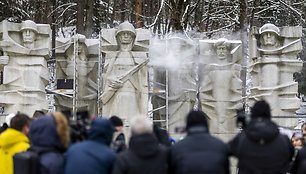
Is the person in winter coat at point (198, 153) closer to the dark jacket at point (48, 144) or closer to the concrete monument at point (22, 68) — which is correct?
the dark jacket at point (48, 144)

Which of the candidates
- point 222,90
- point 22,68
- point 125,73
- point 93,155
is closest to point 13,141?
point 93,155

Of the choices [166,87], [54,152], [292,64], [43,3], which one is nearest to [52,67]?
[43,3]

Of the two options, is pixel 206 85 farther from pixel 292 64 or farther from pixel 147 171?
pixel 147 171

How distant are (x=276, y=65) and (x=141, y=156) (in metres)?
9.86

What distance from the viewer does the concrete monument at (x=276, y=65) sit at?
565 inches

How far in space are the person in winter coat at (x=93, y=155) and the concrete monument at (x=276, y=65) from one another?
9461mm

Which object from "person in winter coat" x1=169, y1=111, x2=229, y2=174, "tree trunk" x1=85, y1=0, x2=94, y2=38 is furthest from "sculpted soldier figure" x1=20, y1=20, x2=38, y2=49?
"person in winter coat" x1=169, y1=111, x2=229, y2=174

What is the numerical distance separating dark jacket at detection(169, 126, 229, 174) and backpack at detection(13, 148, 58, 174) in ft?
4.74

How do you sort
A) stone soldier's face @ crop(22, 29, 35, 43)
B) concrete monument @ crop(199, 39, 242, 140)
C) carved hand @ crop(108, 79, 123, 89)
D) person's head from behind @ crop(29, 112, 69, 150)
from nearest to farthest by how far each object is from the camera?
person's head from behind @ crop(29, 112, 69, 150) → carved hand @ crop(108, 79, 123, 89) → stone soldier's face @ crop(22, 29, 35, 43) → concrete monument @ crop(199, 39, 242, 140)

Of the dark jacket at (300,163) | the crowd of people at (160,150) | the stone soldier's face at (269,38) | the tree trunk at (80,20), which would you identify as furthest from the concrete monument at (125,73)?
the tree trunk at (80,20)

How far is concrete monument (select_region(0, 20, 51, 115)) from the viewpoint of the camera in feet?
45.9

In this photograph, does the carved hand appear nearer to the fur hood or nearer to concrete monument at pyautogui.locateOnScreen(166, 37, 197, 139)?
concrete monument at pyautogui.locateOnScreen(166, 37, 197, 139)

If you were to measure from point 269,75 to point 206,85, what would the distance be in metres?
1.82

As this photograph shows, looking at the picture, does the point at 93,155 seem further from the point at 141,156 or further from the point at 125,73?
the point at 125,73
